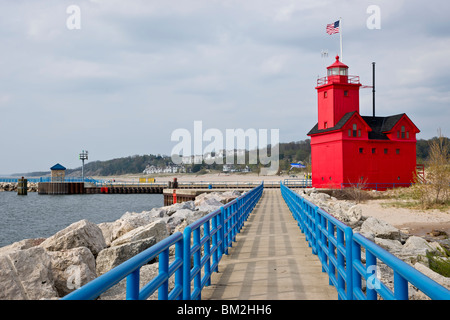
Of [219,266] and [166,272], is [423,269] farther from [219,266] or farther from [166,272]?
[166,272]

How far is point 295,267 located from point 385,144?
3472 cm

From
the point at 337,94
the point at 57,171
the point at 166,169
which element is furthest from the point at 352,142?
the point at 166,169

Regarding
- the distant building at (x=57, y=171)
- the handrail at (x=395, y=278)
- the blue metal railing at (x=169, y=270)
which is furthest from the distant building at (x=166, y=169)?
the handrail at (x=395, y=278)

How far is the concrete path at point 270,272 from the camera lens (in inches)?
227

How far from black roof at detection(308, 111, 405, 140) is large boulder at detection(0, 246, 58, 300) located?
3387 cm

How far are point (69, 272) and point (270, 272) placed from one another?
332 centimetres

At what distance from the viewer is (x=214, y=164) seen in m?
155

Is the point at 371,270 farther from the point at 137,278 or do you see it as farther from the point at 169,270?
the point at 137,278

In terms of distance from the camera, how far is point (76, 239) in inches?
352

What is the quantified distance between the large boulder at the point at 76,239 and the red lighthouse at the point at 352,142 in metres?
30.5

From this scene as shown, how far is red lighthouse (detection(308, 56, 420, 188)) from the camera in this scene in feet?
122

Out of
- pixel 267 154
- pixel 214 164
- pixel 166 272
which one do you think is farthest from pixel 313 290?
pixel 214 164

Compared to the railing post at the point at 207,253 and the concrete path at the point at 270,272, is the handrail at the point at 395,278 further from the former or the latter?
the railing post at the point at 207,253
